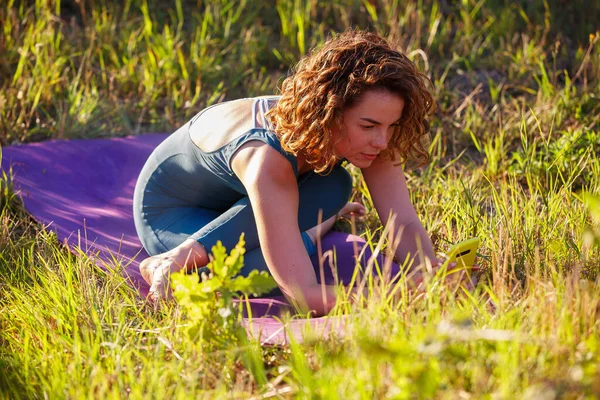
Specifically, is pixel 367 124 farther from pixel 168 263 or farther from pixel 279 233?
pixel 168 263

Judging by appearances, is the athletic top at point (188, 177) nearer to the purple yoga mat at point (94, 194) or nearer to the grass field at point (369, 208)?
the purple yoga mat at point (94, 194)

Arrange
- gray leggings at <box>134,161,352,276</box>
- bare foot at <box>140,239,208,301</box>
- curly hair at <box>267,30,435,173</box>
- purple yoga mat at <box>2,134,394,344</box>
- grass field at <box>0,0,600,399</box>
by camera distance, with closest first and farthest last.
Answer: grass field at <box>0,0,600,399</box>, curly hair at <box>267,30,435,173</box>, bare foot at <box>140,239,208,301</box>, gray leggings at <box>134,161,352,276</box>, purple yoga mat at <box>2,134,394,344</box>

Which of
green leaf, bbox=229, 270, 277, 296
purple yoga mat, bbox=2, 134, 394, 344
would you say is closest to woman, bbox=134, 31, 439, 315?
purple yoga mat, bbox=2, 134, 394, 344

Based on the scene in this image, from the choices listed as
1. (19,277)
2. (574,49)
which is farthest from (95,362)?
(574,49)

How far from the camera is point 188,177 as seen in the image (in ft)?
8.60

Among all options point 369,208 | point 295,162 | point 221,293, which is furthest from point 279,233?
point 369,208

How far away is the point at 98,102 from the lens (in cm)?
406

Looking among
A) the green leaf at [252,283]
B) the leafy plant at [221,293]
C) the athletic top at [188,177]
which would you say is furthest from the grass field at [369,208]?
the athletic top at [188,177]

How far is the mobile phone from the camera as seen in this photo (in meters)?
2.13

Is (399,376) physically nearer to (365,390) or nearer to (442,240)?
(365,390)

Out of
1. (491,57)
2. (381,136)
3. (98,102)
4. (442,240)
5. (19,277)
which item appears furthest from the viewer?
(491,57)

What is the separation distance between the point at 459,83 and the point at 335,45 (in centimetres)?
224

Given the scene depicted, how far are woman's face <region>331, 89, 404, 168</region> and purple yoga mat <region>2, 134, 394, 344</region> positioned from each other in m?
0.41

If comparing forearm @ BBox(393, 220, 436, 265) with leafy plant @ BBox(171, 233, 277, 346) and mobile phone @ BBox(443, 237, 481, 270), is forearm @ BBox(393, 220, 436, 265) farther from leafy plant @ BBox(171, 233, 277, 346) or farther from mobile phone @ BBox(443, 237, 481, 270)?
leafy plant @ BBox(171, 233, 277, 346)
